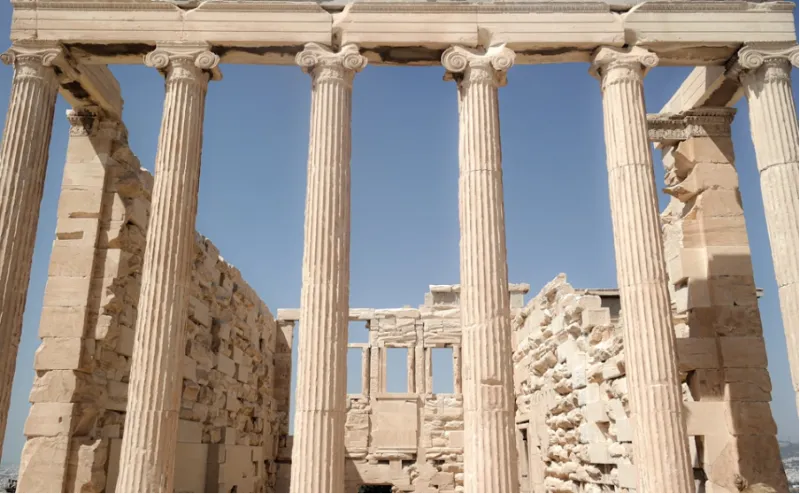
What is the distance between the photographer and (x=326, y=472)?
11.1 m

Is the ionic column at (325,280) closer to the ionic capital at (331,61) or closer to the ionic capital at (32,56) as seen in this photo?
the ionic capital at (331,61)

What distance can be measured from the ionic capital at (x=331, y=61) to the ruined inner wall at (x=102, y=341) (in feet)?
14.3

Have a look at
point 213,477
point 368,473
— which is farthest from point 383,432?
point 213,477

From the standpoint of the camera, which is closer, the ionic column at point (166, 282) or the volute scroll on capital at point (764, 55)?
the ionic column at point (166, 282)

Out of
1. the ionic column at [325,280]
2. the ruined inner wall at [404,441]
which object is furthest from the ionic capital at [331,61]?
the ruined inner wall at [404,441]

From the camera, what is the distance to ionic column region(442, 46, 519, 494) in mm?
11250

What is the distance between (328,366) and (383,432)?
45.0ft

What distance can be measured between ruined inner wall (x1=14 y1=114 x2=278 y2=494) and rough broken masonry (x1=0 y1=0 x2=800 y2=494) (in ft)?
0.16

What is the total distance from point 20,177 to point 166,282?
3.29 metres

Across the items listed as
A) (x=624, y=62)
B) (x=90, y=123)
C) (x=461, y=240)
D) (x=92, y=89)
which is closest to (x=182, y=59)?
(x=92, y=89)

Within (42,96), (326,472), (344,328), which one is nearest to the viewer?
(326,472)

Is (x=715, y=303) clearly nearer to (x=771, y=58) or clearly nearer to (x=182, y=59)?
(x=771, y=58)

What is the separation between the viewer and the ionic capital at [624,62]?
13164 millimetres

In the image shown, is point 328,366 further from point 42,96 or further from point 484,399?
Result: point 42,96
